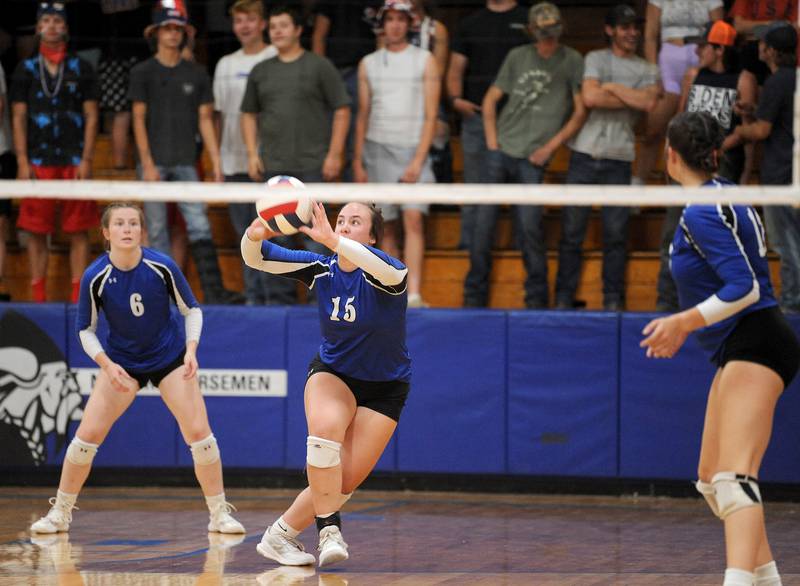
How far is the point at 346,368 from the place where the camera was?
20.8 feet

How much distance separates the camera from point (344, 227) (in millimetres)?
6363

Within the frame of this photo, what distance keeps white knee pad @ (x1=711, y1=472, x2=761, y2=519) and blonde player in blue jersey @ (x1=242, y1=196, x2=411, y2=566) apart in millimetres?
1990

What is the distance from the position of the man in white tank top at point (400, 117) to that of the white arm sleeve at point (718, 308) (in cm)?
529

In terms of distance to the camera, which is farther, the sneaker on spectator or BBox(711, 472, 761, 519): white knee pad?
the sneaker on spectator

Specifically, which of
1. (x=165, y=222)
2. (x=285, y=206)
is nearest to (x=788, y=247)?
(x=165, y=222)

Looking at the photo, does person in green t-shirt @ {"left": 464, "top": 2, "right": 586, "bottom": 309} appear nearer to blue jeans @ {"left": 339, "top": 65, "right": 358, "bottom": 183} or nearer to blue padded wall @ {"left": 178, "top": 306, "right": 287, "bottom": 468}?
blue jeans @ {"left": 339, "top": 65, "right": 358, "bottom": 183}

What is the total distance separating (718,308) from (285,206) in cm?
197

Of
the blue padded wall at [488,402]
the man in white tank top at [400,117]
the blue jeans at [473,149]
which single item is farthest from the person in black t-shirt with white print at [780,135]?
the man in white tank top at [400,117]

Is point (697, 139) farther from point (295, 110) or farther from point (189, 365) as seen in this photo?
point (295, 110)

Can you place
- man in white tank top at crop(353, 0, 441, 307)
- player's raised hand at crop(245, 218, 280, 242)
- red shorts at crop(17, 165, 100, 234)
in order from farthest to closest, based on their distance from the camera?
red shorts at crop(17, 165, 100, 234) < man in white tank top at crop(353, 0, 441, 307) < player's raised hand at crop(245, 218, 280, 242)

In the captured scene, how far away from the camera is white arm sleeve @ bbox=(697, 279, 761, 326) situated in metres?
4.88

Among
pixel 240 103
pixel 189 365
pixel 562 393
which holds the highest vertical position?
pixel 240 103

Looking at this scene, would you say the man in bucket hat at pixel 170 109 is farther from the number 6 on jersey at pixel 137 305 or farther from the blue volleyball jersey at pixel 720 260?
the blue volleyball jersey at pixel 720 260

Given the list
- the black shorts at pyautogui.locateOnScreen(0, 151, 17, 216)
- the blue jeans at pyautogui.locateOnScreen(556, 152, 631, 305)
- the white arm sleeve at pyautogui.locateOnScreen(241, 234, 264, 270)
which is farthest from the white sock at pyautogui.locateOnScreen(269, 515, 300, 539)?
the black shorts at pyautogui.locateOnScreen(0, 151, 17, 216)
